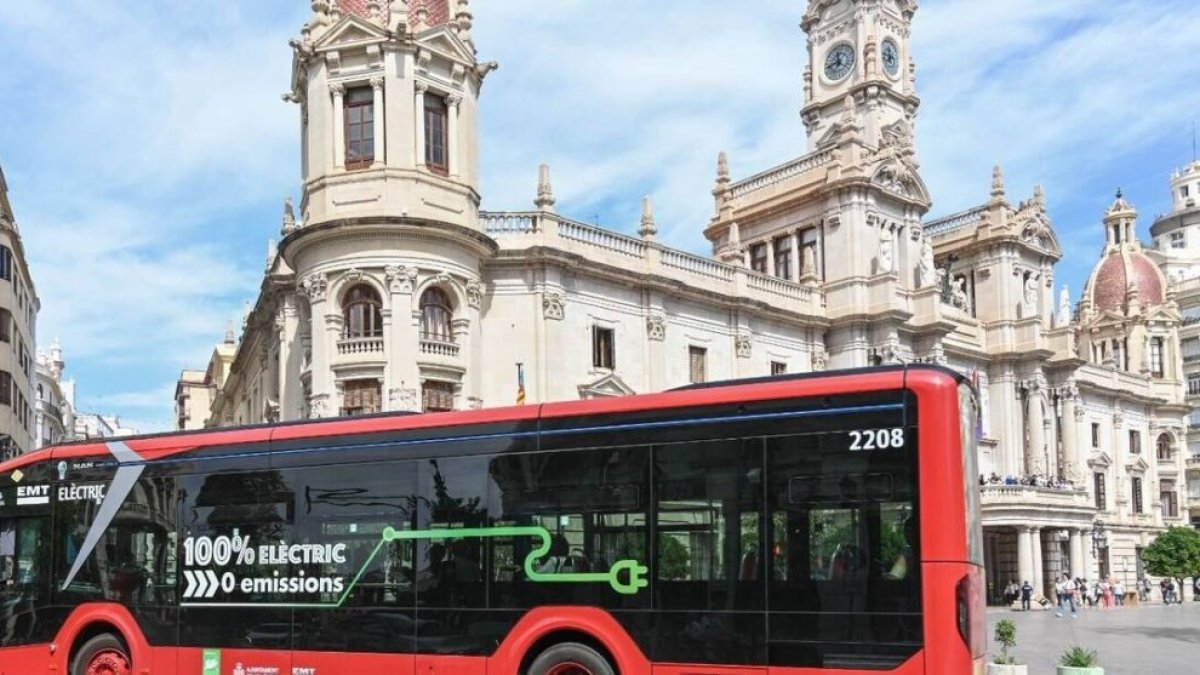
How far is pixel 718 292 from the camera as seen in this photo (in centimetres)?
4288

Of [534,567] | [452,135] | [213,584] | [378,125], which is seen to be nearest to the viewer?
[534,567]

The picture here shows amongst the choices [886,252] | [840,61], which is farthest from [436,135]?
[840,61]

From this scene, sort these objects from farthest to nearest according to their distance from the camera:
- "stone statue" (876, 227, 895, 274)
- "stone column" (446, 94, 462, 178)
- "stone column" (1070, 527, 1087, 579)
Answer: "stone column" (1070, 527, 1087, 579) → "stone statue" (876, 227, 895, 274) → "stone column" (446, 94, 462, 178)

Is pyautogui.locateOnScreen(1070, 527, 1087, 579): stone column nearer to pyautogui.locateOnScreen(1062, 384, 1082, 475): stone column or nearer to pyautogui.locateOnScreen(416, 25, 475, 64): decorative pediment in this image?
pyautogui.locateOnScreen(1062, 384, 1082, 475): stone column

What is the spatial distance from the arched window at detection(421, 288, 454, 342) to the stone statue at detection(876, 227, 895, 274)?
1954cm

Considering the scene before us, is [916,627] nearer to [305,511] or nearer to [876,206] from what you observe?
[305,511]

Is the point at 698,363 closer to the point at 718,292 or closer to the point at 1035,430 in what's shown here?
the point at 718,292

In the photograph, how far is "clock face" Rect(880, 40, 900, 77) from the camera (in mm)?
54312

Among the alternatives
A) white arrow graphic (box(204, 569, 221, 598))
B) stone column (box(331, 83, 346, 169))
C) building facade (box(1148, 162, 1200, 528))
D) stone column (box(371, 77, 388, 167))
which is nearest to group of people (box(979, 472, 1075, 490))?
stone column (box(371, 77, 388, 167))

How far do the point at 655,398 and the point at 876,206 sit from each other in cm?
3736

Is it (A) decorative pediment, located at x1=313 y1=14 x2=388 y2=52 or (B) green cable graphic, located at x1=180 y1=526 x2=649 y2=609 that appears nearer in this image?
(B) green cable graphic, located at x1=180 y1=526 x2=649 y2=609

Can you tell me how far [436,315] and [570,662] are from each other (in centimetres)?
2261

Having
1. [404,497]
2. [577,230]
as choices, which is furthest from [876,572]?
[577,230]

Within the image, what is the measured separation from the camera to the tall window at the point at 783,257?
165ft
